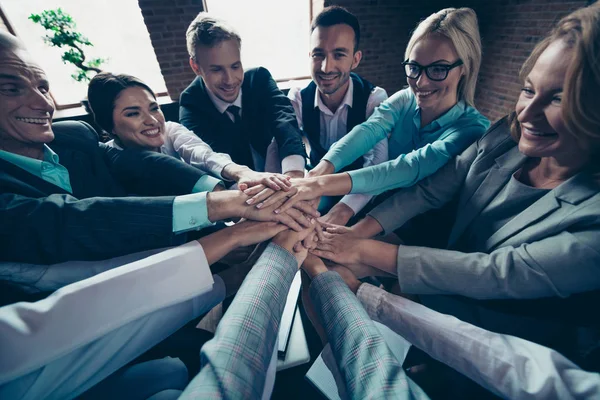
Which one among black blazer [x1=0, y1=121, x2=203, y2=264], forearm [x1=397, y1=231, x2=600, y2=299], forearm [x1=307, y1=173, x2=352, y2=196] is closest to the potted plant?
black blazer [x1=0, y1=121, x2=203, y2=264]

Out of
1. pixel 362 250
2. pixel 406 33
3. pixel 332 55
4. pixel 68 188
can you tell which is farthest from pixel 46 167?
pixel 406 33

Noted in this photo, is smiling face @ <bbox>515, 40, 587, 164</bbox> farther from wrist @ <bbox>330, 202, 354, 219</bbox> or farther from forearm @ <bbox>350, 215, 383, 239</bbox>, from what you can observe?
wrist @ <bbox>330, 202, 354, 219</bbox>

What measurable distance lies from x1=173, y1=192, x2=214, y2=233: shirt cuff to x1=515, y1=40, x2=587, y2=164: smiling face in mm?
1199

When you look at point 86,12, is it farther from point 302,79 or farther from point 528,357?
point 528,357

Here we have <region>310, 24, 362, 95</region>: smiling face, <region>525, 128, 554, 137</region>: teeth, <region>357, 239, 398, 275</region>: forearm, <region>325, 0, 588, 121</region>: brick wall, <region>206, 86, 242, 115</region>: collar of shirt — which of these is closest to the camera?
<region>525, 128, 554, 137</region>: teeth

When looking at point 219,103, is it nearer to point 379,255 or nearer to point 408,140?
point 408,140

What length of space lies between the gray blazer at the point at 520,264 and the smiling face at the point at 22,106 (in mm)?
1513

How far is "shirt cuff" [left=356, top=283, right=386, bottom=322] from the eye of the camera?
1.00 m

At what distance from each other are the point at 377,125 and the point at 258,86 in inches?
34.6

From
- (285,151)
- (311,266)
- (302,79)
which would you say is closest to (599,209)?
(311,266)

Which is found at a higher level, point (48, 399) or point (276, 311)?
point (276, 311)

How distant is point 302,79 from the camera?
191 inches

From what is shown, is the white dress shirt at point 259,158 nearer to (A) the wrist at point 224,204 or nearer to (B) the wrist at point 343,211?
(B) the wrist at point 343,211

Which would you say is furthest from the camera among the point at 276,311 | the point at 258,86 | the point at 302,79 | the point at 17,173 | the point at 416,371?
the point at 302,79
